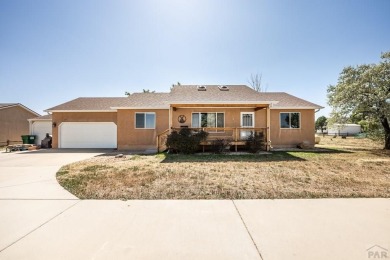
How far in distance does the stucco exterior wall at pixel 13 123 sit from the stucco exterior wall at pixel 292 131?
91.6 feet

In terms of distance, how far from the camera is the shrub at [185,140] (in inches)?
431

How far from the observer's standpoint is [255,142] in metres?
11.3

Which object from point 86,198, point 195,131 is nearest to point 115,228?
point 86,198

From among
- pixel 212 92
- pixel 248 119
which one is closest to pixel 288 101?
pixel 248 119

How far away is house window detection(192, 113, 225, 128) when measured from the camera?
13.7m

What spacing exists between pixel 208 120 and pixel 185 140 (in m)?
3.50

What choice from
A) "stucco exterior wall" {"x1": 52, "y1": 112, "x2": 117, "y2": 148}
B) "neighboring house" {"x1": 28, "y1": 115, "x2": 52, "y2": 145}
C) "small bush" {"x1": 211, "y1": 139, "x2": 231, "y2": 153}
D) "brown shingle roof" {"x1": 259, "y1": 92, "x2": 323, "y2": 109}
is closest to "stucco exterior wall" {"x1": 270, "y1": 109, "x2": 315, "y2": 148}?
"brown shingle roof" {"x1": 259, "y1": 92, "x2": 323, "y2": 109}

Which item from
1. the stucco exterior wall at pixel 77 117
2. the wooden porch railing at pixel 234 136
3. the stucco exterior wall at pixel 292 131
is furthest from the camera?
the stucco exterior wall at pixel 77 117

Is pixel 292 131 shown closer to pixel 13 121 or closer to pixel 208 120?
pixel 208 120

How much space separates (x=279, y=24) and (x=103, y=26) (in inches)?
418

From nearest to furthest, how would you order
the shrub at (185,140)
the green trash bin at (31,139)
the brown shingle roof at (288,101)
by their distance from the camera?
the shrub at (185,140), the brown shingle roof at (288,101), the green trash bin at (31,139)

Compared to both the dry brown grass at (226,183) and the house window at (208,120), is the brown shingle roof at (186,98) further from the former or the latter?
the dry brown grass at (226,183)

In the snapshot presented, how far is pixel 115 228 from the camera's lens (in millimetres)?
2828

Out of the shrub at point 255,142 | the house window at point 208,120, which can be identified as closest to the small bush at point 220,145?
the shrub at point 255,142
